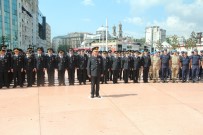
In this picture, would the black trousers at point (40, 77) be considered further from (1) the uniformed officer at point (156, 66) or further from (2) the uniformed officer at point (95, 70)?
(1) the uniformed officer at point (156, 66)

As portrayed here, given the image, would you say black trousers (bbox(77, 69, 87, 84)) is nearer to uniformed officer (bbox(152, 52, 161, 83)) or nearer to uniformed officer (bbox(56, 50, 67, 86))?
uniformed officer (bbox(56, 50, 67, 86))

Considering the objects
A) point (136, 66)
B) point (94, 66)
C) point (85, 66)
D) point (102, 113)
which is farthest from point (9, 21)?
point (102, 113)

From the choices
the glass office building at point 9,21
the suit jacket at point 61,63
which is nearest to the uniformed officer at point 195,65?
the suit jacket at point 61,63

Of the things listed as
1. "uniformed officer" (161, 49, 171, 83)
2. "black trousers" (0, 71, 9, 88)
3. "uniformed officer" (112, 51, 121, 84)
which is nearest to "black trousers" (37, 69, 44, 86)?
"black trousers" (0, 71, 9, 88)

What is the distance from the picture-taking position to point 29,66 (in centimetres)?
1362

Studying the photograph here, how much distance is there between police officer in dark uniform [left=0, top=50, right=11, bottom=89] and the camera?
518 inches

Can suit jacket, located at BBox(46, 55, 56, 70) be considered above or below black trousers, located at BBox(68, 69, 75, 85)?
above

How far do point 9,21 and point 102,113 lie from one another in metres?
61.4

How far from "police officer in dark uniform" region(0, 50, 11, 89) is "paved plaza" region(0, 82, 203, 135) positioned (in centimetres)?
148

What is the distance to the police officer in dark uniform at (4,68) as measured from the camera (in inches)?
518

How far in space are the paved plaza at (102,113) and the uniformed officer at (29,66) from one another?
1836 mm

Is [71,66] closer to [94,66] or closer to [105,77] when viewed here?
[105,77]

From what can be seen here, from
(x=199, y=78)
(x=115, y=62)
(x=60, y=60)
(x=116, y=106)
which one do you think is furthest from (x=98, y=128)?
(x=199, y=78)

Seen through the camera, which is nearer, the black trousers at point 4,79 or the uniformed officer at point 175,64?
the black trousers at point 4,79
